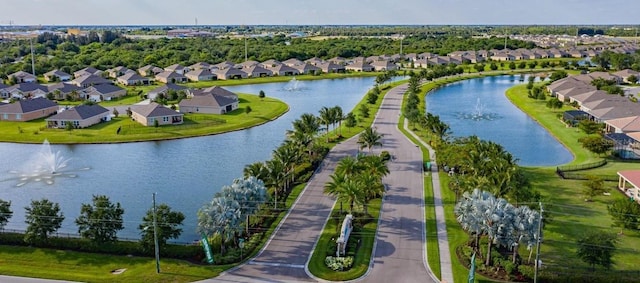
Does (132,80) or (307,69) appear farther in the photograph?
(307,69)

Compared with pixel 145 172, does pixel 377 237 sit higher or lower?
lower

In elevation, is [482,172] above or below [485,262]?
above

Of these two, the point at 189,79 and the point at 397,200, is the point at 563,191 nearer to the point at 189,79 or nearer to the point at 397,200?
the point at 397,200

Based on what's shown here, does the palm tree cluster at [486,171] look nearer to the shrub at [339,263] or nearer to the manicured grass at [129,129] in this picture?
the shrub at [339,263]

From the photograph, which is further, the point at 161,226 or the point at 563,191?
the point at 563,191

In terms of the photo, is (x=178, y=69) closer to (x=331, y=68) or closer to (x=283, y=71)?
(x=283, y=71)

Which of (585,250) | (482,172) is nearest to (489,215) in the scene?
(585,250)

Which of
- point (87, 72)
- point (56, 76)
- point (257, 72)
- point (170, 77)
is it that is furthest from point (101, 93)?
point (257, 72)
